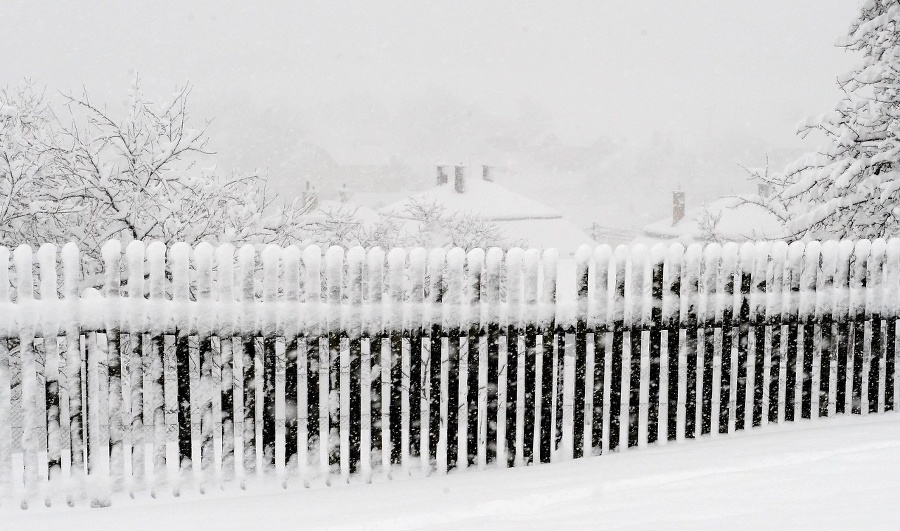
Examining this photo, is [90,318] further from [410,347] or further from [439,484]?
[439,484]

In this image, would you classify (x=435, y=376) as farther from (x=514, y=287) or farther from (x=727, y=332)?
(x=727, y=332)

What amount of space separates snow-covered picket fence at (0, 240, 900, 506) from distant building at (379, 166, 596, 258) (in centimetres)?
4002

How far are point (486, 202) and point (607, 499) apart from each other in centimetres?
4506

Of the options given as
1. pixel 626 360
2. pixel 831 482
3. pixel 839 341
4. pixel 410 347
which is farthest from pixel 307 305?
pixel 839 341

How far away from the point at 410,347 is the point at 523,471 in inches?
→ 44.0

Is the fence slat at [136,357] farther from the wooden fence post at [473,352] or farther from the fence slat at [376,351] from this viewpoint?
the wooden fence post at [473,352]

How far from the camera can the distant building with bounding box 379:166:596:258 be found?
47.9m

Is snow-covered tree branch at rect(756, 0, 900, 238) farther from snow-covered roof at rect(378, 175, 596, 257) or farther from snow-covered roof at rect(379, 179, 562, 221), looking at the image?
snow-covered roof at rect(378, 175, 596, 257)

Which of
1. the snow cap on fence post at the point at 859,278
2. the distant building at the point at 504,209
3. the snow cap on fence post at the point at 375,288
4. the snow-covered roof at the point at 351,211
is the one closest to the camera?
the snow cap on fence post at the point at 375,288

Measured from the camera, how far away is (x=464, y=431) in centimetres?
538

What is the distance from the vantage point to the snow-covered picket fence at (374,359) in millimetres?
4941

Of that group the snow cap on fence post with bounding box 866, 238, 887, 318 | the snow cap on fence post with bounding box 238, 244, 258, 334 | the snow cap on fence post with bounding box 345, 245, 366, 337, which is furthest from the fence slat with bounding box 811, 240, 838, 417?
the snow cap on fence post with bounding box 238, 244, 258, 334

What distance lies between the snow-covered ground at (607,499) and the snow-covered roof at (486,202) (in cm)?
4047

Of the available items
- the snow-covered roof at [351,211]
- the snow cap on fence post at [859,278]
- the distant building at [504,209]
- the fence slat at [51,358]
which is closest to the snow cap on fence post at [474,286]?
the fence slat at [51,358]
